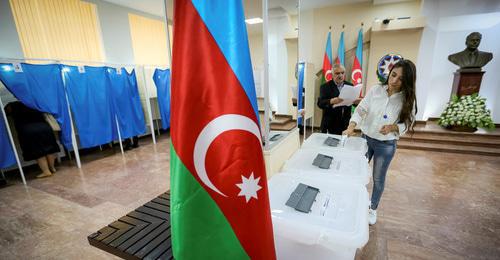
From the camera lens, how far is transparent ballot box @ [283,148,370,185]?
4.22ft

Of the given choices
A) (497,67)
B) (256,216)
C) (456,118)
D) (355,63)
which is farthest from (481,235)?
(497,67)

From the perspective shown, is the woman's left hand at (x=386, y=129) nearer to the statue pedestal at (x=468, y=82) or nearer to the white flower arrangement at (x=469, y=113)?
the white flower arrangement at (x=469, y=113)

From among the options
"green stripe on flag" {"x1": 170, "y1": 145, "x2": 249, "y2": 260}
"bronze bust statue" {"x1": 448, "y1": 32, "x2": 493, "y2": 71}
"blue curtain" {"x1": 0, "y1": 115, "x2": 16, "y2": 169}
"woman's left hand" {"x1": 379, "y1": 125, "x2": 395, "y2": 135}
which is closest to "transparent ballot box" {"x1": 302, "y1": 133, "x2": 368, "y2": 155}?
"woman's left hand" {"x1": 379, "y1": 125, "x2": 395, "y2": 135}

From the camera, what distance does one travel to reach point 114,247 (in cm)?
96

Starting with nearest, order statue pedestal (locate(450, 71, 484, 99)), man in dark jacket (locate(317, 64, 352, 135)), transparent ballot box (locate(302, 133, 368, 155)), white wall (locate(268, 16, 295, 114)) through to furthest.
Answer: white wall (locate(268, 16, 295, 114)) → transparent ballot box (locate(302, 133, 368, 155)) → man in dark jacket (locate(317, 64, 352, 135)) → statue pedestal (locate(450, 71, 484, 99))

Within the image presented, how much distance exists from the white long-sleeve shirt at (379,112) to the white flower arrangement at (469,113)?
3640mm

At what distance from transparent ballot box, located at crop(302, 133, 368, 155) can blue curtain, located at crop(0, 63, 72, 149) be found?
356 cm

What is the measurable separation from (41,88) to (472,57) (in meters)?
7.19

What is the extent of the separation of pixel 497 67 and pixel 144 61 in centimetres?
765

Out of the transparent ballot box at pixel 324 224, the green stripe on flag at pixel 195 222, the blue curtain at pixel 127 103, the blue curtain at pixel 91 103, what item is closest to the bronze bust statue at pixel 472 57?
the transparent ballot box at pixel 324 224

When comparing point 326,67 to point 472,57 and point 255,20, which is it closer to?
point 472,57

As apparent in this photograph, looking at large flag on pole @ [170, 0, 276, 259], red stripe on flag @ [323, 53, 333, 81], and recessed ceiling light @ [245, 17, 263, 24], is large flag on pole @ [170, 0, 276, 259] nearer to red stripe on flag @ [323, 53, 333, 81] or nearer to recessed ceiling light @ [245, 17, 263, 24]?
recessed ceiling light @ [245, 17, 263, 24]

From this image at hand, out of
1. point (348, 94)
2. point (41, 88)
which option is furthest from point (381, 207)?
point (41, 88)

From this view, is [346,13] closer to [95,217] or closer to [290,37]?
[290,37]
